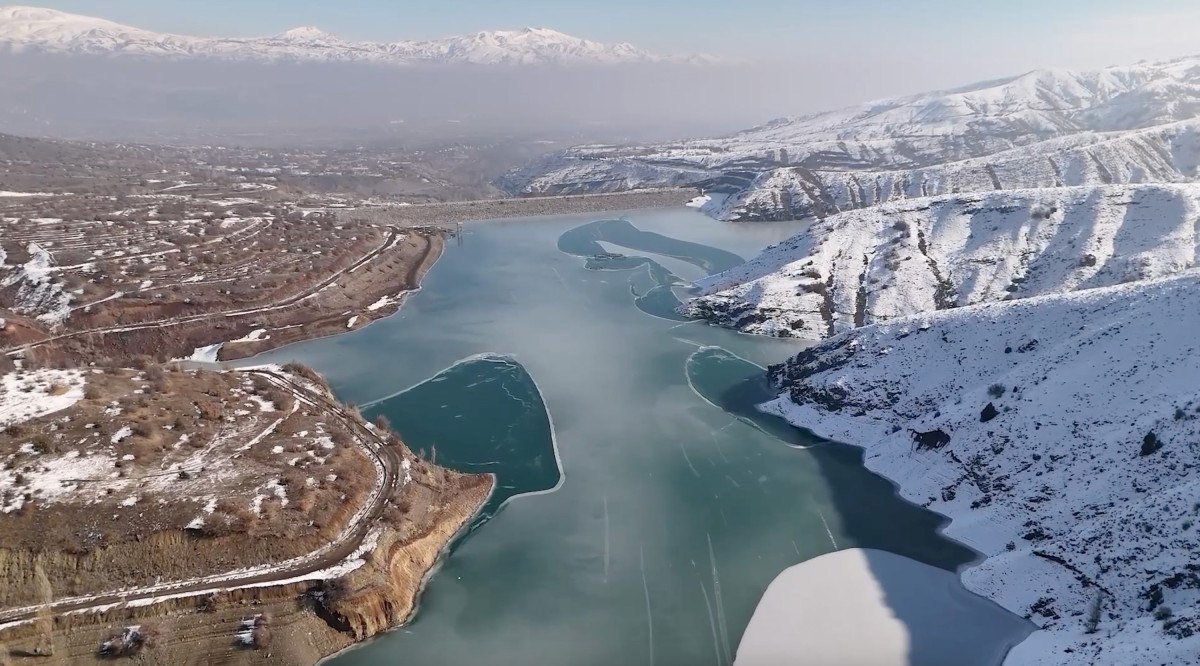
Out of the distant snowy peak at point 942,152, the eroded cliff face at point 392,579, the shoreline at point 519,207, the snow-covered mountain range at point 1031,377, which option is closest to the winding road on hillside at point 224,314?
the shoreline at point 519,207

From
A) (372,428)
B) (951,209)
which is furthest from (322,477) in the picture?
(951,209)

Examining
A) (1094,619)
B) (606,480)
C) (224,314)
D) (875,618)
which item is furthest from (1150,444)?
(224,314)

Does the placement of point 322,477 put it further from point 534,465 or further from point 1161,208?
point 1161,208

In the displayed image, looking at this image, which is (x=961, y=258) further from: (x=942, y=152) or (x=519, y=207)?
(x=942, y=152)

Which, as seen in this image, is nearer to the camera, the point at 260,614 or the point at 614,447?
the point at 260,614

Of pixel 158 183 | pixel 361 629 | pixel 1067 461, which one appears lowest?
pixel 361 629
